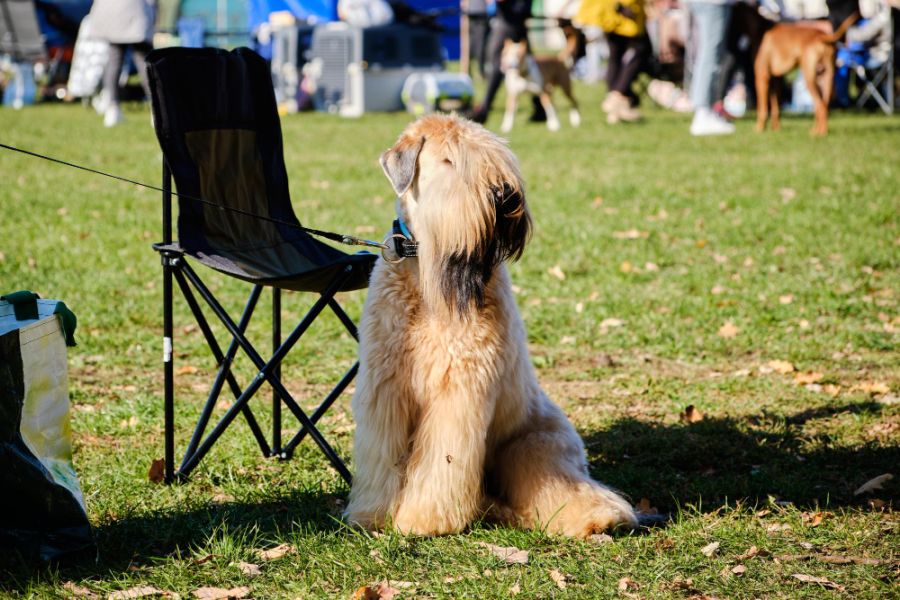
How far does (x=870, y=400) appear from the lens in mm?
4637

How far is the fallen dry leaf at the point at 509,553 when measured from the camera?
3.02 m

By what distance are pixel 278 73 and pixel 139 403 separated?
15.3 meters

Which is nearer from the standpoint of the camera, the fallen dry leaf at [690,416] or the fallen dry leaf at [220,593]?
the fallen dry leaf at [220,593]

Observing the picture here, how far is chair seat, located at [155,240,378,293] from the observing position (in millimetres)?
3393

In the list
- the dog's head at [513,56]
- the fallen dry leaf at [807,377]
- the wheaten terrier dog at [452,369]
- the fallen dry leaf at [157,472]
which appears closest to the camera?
the wheaten terrier dog at [452,369]

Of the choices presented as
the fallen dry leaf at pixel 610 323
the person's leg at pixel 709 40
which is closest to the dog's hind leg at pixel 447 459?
the fallen dry leaf at pixel 610 323

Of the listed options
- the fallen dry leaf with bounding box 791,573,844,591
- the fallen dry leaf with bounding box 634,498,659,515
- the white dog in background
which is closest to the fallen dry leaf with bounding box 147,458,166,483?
the fallen dry leaf with bounding box 634,498,659,515

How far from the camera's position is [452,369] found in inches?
121

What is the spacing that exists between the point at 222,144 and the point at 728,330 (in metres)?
3.31

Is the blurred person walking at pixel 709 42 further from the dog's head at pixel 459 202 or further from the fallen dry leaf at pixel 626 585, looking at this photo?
the fallen dry leaf at pixel 626 585

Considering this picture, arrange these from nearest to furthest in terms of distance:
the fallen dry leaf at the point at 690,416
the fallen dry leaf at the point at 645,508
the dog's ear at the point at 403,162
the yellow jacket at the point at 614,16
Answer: the dog's ear at the point at 403,162 < the fallen dry leaf at the point at 645,508 < the fallen dry leaf at the point at 690,416 < the yellow jacket at the point at 614,16

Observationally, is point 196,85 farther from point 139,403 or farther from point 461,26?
point 461,26

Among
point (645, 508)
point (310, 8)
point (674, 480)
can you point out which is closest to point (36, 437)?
point (645, 508)

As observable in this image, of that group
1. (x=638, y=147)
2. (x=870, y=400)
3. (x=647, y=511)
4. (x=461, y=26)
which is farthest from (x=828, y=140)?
(x=461, y=26)
